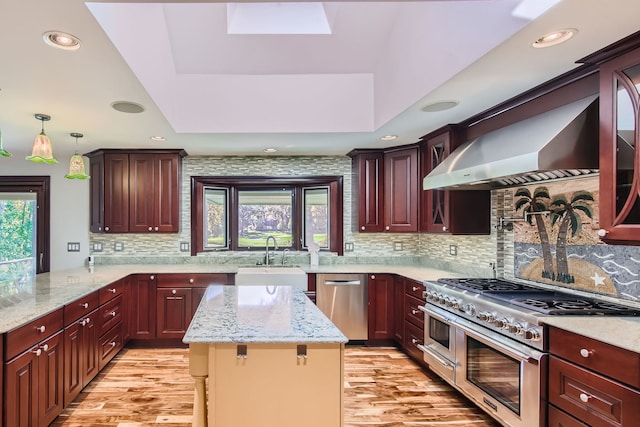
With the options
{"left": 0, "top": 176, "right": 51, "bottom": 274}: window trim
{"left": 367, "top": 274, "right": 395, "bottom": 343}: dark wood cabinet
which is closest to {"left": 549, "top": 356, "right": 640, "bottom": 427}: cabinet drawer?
{"left": 367, "top": 274, "right": 395, "bottom": 343}: dark wood cabinet

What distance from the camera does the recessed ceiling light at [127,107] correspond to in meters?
2.67

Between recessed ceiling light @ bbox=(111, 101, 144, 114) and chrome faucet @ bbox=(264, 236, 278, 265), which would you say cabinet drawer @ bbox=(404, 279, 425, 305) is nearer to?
chrome faucet @ bbox=(264, 236, 278, 265)

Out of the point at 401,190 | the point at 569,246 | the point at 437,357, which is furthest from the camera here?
the point at 401,190

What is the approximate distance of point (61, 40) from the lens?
174cm

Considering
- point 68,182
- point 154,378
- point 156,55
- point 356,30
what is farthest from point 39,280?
point 356,30

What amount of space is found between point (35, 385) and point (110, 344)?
4.38 ft

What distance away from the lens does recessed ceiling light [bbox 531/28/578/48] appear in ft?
5.54

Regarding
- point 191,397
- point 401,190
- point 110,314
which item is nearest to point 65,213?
Result: point 110,314

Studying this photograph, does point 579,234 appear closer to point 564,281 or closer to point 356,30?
point 564,281

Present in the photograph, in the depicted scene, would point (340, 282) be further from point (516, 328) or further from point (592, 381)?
point (592, 381)

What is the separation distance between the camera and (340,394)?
172cm

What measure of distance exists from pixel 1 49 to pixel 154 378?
270 cm

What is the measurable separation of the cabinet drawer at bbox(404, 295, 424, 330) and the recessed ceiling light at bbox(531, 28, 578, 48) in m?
2.33

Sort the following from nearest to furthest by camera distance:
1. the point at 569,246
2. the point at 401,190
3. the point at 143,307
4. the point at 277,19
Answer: the point at 569,246 < the point at 277,19 < the point at 143,307 < the point at 401,190
